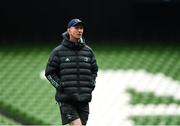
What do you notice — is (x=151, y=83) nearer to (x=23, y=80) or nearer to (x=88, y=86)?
(x=23, y=80)

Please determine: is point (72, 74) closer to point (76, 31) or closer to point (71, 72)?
point (71, 72)

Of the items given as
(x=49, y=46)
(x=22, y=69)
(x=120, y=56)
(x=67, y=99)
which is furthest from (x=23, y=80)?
(x=67, y=99)

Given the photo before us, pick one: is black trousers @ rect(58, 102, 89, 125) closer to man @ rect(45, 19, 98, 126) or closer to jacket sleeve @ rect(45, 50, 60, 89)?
man @ rect(45, 19, 98, 126)

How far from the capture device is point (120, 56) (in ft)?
41.6

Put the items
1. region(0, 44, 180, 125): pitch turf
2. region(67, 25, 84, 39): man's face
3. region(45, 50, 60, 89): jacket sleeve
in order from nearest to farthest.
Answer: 1. region(67, 25, 84, 39): man's face
2. region(45, 50, 60, 89): jacket sleeve
3. region(0, 44, 180, 125): pitch turf

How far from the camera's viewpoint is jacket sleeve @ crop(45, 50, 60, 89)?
594cm

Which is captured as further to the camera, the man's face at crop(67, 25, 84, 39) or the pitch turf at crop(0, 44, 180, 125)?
the pitch turf at crop(0, 44, 180, 125)

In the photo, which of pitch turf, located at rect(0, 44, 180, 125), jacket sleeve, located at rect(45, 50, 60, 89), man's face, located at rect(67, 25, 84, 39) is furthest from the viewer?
pitch turf, located at rect(0, 44, 180, 125)

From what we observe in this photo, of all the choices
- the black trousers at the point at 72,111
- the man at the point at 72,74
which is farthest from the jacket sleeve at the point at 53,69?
the black trousers at the point at 72,111

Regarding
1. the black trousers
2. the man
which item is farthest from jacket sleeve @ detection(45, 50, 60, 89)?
the black trousers

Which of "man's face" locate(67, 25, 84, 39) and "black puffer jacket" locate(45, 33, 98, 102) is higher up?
"man's face" locate(67, 25, 84, 39)

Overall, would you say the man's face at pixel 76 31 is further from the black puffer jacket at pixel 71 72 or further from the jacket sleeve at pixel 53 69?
the jacket sleeve at pixel 53 69

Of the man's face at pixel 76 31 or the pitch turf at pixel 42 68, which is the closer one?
the man's face at pixel 76 31

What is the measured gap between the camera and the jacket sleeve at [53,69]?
19.5ft
